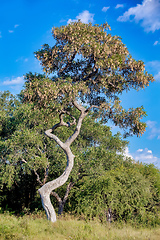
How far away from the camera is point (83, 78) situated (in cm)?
1526

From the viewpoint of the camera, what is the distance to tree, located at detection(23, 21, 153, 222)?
42.7 feet

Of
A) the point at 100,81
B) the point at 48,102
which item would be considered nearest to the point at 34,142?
the point at 48,102

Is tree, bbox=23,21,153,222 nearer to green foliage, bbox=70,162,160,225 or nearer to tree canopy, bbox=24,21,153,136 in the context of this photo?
tree canopy, bbox=24,21,153,136

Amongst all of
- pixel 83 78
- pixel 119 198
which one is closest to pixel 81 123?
pixel 83 78

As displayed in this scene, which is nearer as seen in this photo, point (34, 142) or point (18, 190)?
point (34, 142)

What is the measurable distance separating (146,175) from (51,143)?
9.02 meters

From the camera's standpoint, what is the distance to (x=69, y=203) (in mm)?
19359

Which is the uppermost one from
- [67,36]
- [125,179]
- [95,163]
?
[67,36]

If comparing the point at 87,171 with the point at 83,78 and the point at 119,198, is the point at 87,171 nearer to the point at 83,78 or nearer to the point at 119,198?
the point at 119,198

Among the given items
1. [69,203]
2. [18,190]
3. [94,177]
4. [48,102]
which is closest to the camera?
[48,102]

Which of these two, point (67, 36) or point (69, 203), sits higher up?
point (67, 36)

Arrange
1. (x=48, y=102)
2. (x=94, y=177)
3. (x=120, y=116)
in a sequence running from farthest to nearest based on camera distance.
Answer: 1. (x=94, y=177)
2. (x=120, y=116)
3. (x=48, y=102)

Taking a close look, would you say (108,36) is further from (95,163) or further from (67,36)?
(95,163)

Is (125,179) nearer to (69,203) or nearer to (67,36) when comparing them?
(69,203)
